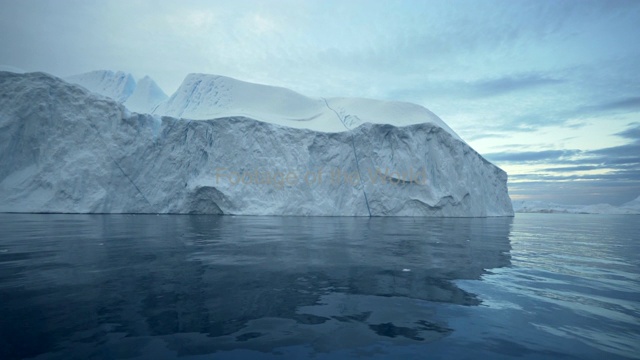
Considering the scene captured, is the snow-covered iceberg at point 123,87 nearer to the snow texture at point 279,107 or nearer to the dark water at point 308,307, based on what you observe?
the snow texture at point 279,107

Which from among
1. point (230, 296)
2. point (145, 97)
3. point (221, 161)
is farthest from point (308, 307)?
point (145, 97)

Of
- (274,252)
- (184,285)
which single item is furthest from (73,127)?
(184,285)

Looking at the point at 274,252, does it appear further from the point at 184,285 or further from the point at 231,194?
the point at 231,194

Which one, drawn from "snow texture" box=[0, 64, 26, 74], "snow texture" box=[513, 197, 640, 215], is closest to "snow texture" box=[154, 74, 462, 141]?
"snow texture" box=[0, 64, 26, 74]

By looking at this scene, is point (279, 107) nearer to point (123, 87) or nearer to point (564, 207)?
point (123, 87)

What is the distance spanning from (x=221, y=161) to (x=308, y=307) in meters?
30.4

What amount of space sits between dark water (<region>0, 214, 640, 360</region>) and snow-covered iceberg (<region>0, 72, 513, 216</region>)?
24.5m

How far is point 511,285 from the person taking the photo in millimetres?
5582

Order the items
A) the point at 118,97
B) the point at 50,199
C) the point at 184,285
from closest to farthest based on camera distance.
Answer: the point at 184,285, the point at 50,199, the point at 118,97

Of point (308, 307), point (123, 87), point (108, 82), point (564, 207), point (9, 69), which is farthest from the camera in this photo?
point (564, 207)

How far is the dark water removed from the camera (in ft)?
10.1

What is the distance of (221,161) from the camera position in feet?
107

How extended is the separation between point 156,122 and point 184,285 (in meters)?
34.0

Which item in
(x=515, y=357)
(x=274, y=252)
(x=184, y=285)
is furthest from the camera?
(x=274, y=252)
